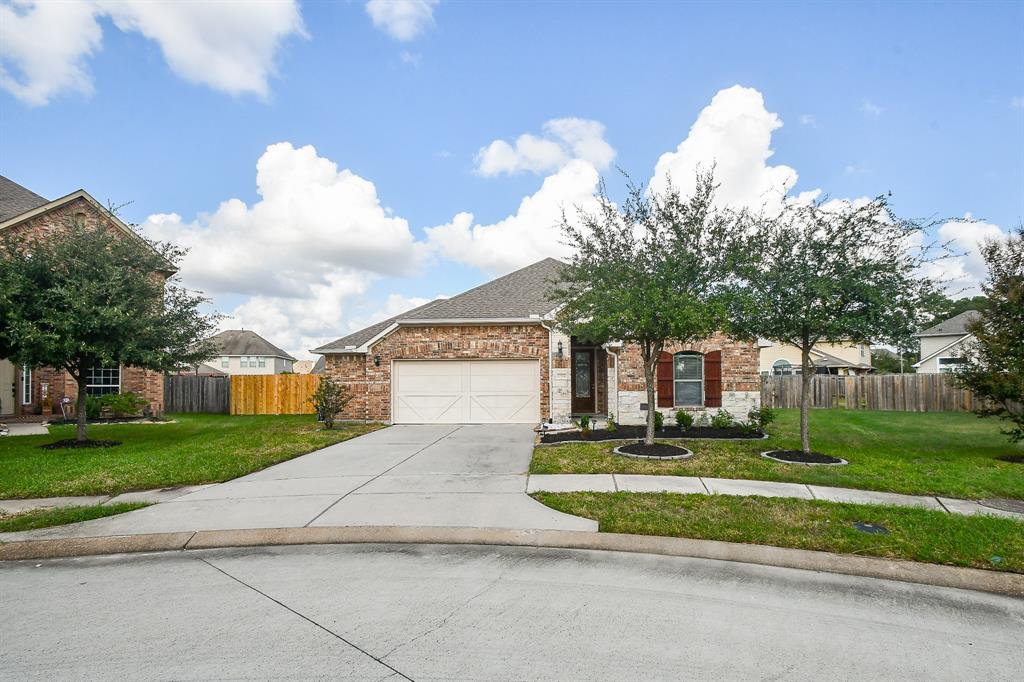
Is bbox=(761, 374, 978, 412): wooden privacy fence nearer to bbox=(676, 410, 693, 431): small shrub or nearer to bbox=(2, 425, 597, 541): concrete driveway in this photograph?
bbox=(676, 410, 693, 431): small shrub

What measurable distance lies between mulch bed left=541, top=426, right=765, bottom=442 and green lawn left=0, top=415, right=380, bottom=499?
17.4 ft

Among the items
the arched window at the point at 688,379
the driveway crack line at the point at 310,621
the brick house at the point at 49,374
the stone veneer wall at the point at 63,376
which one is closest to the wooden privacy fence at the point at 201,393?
the brick house at the point at 49,374

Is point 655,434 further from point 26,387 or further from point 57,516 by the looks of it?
point 26,387

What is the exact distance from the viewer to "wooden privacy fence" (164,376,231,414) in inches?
942

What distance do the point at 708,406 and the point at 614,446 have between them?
4.77 meters

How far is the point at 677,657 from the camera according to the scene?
3383 mm

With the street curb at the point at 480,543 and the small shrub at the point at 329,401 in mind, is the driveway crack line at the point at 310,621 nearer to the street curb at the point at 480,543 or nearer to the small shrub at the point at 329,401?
the street curb at the point at 480,543

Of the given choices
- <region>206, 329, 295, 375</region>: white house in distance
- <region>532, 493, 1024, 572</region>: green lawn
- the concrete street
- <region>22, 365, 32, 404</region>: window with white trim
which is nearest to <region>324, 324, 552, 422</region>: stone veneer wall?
<region>532, 493, 1024, 572</region>: green lawn

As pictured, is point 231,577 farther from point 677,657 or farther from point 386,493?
point 677,657

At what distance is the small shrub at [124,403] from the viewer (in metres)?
18.3

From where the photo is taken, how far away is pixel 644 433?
521 inches

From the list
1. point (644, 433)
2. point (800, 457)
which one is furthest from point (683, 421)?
point (800, 457)

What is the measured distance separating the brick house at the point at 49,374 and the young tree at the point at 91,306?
5.00 metres

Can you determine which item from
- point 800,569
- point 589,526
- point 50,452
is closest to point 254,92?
point 50,452
